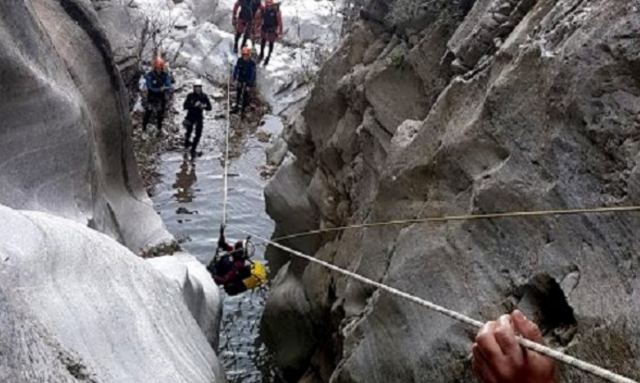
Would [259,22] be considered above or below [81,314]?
below

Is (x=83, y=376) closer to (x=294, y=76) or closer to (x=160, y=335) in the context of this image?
(x=160, y=335)

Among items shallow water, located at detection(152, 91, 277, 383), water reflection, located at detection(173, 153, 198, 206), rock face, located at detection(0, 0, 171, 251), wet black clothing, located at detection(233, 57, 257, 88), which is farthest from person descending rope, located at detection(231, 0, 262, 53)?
rock face, located at detection(0, 0, 171, 251)

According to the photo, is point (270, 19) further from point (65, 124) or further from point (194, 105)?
point (65, 124)

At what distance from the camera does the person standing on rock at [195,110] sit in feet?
64.9

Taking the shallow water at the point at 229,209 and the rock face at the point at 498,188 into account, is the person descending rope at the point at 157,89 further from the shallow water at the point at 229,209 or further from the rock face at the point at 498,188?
the rock face at the point at 498,188

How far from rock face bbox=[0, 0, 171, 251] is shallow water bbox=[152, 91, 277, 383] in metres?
2.95

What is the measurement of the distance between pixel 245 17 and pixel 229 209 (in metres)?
9.25

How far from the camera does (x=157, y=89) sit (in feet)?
65.8

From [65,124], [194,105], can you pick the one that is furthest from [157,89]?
[65,124]

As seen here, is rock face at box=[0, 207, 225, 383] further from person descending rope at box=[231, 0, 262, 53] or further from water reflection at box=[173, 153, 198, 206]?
person descending rope at box=[231, 0, 262, 53]

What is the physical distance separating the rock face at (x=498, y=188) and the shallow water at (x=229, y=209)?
306 centimetres

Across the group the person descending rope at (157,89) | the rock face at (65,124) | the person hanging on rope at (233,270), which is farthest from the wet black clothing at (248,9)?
the person hanging on rope at (233,270)

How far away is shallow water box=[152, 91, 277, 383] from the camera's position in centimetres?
1335

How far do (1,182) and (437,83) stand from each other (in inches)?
206
